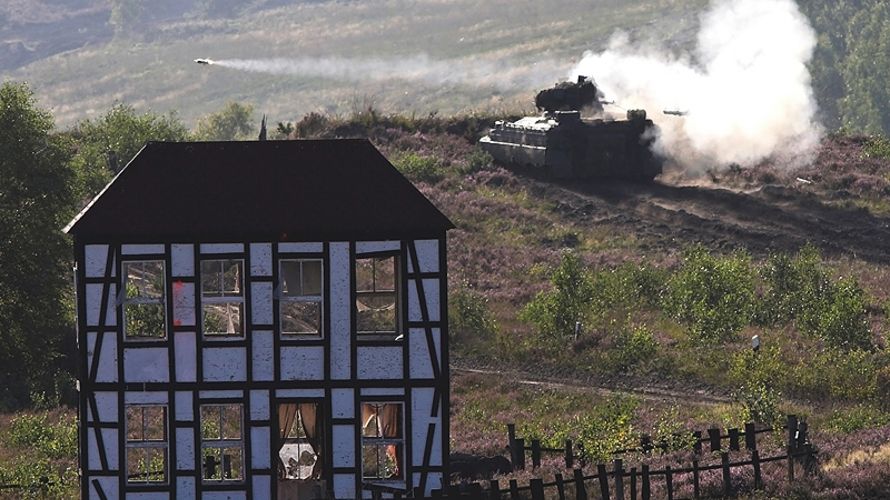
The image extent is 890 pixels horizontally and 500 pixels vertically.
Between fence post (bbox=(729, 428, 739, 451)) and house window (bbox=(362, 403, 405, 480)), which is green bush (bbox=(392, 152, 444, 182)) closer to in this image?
house window (bbox=(362, 403, 405, 480))

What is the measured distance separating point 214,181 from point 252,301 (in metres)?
2.54

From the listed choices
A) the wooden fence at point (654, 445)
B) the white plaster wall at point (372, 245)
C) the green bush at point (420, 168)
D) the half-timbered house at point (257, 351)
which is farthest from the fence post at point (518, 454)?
the green bush at point (420, 168)

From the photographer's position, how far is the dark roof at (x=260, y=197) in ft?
112

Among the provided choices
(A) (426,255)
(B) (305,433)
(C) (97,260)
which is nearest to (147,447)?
(B) (305,433)

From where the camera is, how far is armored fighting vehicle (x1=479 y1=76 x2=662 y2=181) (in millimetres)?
73875

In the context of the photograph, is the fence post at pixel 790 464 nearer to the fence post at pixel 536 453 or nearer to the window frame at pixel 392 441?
the fence post at pixel 536 453

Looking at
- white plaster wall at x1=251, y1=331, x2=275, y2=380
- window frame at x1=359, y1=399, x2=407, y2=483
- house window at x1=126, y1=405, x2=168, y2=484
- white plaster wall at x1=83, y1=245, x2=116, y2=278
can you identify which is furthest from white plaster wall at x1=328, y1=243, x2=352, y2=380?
white plaster wall at x1=83, y1=245, x2=116, y2=278

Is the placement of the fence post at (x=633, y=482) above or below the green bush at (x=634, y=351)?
above

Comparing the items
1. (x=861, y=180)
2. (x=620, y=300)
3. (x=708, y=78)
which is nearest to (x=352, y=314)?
(x=620, y=300)

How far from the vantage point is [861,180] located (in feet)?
233

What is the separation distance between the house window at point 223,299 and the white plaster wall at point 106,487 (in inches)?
126

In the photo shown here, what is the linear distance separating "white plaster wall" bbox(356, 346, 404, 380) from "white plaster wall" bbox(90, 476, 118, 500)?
4.84 meters

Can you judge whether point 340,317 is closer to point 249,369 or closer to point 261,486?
point 249,369

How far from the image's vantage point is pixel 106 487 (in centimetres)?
3431
